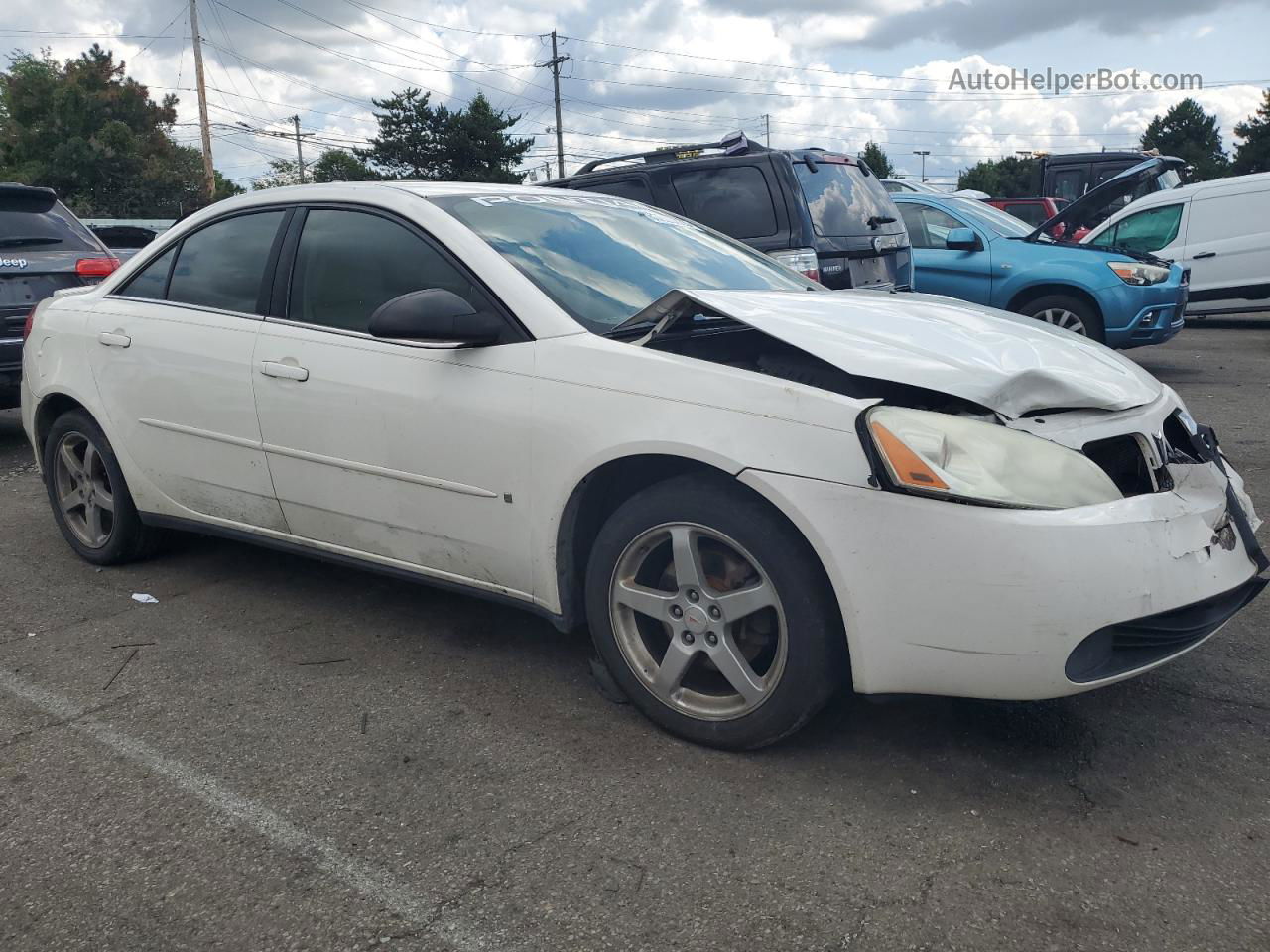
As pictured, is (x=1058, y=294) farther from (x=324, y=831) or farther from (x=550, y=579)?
(x=324, y=831)

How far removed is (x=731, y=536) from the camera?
275 centimetres

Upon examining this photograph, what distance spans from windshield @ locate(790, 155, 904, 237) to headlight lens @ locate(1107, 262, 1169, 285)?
2.20m

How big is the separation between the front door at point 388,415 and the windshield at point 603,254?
0.20m

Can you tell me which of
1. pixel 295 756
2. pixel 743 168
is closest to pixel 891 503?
pixel 295 756

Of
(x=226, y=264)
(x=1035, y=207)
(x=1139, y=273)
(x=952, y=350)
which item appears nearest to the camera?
(x=952, y=350)

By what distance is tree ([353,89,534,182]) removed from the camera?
56.1 m

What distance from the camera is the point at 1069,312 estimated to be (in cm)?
969

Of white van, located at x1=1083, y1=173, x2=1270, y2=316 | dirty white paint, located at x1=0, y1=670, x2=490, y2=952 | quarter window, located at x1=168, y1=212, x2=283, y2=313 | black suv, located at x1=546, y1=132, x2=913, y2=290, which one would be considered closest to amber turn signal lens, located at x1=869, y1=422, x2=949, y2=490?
dirty white paint, located at x1=0, y1=670, x2=490, y2=952

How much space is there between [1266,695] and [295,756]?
276 centimetres

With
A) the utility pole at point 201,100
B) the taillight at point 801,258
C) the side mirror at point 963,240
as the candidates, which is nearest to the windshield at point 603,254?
the taillight at point 801,258

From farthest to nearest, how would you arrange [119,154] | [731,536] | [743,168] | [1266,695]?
1. [119,154]
2. [743,168]
3. [1266,695]
4. [731,536]

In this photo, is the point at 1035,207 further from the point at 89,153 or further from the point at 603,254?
the point at 89,153

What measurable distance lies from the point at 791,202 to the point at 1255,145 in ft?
207

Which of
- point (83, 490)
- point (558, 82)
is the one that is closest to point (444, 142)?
point (558, 82)
